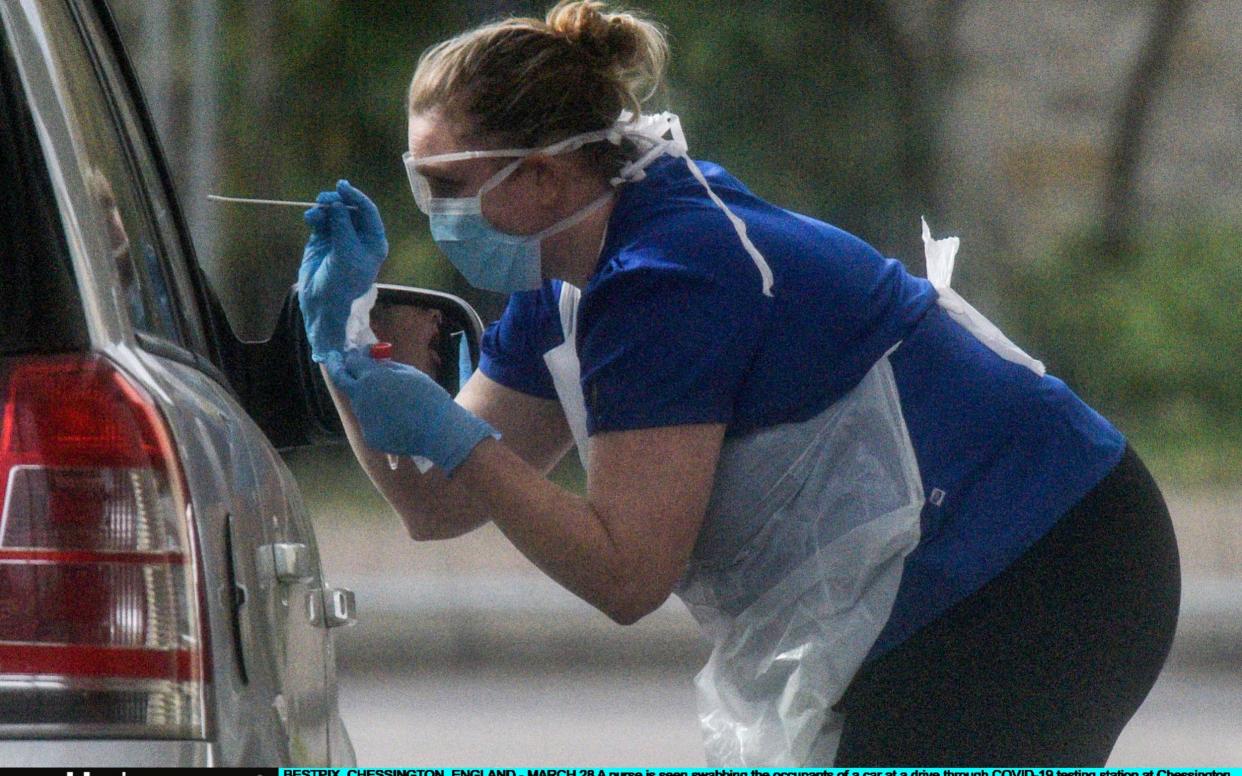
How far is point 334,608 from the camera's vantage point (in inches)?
83.9

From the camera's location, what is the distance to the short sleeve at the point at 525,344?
2.41 m

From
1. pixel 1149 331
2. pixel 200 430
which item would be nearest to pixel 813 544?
pixel 200 430

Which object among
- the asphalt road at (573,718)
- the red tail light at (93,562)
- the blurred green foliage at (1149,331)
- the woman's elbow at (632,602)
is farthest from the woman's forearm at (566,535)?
the blurred green foliage at (1149,331)

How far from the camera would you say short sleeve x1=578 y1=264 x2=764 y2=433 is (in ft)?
6.56

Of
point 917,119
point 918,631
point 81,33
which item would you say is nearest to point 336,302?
point 81,33

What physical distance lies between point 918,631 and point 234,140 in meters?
7.58

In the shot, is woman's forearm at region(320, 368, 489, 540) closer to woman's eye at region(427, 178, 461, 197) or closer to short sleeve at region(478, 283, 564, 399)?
short sleeve at region(478, 283, 564, 399)

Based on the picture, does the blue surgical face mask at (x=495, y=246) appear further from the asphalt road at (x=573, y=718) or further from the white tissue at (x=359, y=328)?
the asphalt road at (x=573, y=718)

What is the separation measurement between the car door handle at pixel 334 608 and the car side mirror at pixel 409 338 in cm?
28

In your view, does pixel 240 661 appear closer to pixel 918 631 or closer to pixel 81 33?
pixel 81 33

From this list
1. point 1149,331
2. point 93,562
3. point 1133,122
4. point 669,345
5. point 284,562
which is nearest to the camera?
point 93,562

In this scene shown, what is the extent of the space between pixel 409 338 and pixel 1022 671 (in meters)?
0.87

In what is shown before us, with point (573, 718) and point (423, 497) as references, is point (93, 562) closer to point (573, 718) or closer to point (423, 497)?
point (423, 497)

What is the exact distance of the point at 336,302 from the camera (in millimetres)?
2225
